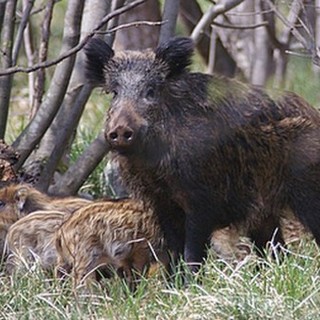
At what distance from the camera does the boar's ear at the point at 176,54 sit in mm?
7656

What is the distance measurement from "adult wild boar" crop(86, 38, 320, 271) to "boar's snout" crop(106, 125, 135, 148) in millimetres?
102

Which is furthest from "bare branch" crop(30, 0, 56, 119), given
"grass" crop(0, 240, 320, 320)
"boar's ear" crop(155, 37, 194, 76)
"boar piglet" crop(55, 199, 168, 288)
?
"grass" crop(0, 240, 320, 320)

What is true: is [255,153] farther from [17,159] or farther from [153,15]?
[153,15]

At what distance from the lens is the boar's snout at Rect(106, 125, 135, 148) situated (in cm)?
716

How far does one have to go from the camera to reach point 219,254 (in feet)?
27.5

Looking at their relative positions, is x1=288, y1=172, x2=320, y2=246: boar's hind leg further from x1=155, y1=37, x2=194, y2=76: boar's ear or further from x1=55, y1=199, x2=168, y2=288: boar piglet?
x1=155, y1=37, x2=194, y2=76: boar's ear

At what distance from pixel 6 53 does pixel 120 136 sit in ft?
6.50

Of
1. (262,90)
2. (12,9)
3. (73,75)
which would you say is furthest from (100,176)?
(262,90)

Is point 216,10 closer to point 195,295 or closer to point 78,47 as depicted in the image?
point 78,47

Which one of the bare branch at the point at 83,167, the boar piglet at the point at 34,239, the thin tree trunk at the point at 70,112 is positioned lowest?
the boar piglet at the point at 34,239

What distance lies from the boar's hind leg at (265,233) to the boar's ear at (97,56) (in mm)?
1398

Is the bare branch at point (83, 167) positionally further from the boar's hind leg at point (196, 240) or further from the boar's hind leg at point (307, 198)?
the boar's hind leg at point (307, 198)

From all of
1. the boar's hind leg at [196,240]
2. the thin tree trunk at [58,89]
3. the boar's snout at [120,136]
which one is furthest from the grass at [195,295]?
the thin tree trunk at [58,89]

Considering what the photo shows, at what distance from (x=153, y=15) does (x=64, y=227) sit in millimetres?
4705
